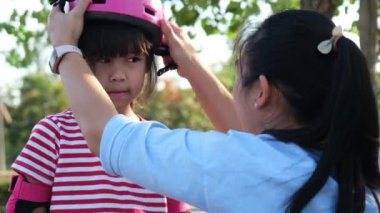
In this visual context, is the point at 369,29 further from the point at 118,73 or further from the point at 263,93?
the point at 263,93

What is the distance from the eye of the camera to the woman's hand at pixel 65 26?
71.4 inches

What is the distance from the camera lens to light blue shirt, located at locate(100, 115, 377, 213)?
4.91ft

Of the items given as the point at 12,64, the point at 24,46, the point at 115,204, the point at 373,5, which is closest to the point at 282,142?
the point at 115,204

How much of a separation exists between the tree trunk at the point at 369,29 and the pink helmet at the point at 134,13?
3.96 feet

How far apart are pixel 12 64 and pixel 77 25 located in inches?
145

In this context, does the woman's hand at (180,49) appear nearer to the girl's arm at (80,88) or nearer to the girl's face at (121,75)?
the girl's face at (121,75)

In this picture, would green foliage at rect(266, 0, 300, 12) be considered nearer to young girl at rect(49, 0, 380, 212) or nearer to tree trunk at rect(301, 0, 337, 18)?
tree trunk at rect(301, 0, 337, 18)

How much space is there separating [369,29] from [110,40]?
144 cm

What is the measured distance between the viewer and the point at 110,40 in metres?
2.11

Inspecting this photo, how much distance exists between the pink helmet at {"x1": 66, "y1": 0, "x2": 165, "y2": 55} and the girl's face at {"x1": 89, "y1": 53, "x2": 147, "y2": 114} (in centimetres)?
9

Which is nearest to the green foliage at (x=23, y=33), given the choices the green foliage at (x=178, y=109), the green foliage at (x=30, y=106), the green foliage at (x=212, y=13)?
the green foliage at (x=212, y=13)

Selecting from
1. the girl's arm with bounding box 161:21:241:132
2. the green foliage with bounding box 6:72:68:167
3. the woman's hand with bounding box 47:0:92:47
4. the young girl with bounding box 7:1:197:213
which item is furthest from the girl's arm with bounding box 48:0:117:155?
the green foliage with bounding box 6:72:68:167

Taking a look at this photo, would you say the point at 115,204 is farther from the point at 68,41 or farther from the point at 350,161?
the point at 350,161

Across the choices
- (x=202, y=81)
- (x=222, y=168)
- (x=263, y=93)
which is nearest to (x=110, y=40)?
(x=202, y=81)
